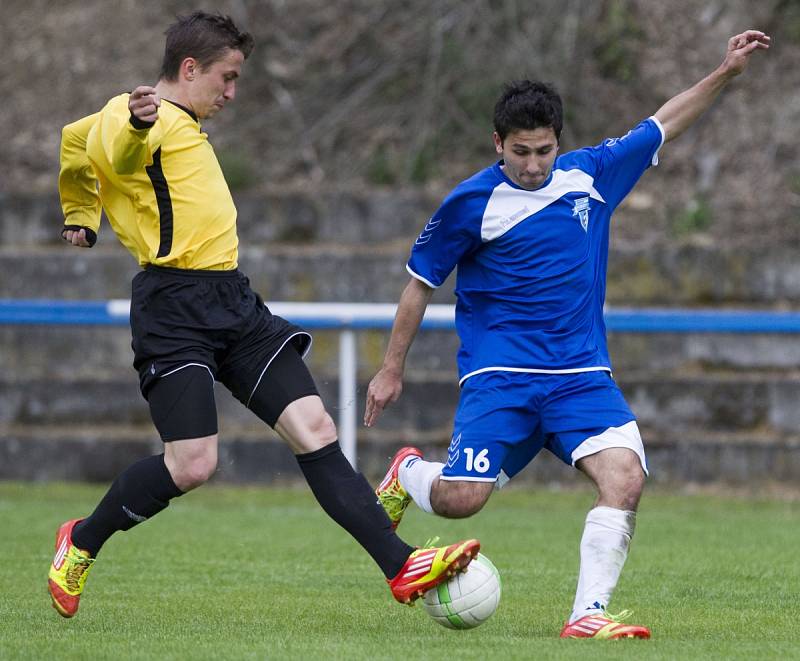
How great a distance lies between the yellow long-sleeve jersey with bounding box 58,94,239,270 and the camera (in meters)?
5.70

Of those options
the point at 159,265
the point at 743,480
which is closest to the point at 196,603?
the point at 159,265

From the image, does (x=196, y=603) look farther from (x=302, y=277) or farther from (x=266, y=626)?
(x=302, y=277)

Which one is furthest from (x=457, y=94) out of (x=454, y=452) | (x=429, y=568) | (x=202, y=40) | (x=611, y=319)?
(x=429, y=568)

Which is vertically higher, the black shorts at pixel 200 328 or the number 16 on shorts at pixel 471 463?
the black shorts at pixel 200 328

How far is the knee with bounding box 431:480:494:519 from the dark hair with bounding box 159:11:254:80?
1826 mm

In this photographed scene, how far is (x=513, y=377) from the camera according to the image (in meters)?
5.86

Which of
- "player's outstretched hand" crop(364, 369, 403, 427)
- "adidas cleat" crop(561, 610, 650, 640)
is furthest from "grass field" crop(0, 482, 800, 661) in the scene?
"player's outstretched hand" crop(364, 369, 403, 427)

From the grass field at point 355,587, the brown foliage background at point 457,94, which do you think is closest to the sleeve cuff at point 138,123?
the grass field at point 355,587

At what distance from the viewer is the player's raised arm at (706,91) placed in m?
6.16

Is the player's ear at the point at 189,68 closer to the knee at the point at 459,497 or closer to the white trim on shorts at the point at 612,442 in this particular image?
the knee at the point at 459,497

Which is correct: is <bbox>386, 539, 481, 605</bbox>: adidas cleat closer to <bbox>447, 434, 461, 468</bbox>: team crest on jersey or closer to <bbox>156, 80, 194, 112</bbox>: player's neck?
<bbox>447, 434, 461, 468</bbox>: team crest on jersey

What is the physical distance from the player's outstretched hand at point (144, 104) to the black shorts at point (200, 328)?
66cm

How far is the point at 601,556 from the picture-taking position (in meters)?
5.52

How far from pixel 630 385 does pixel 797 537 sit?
329 cm
